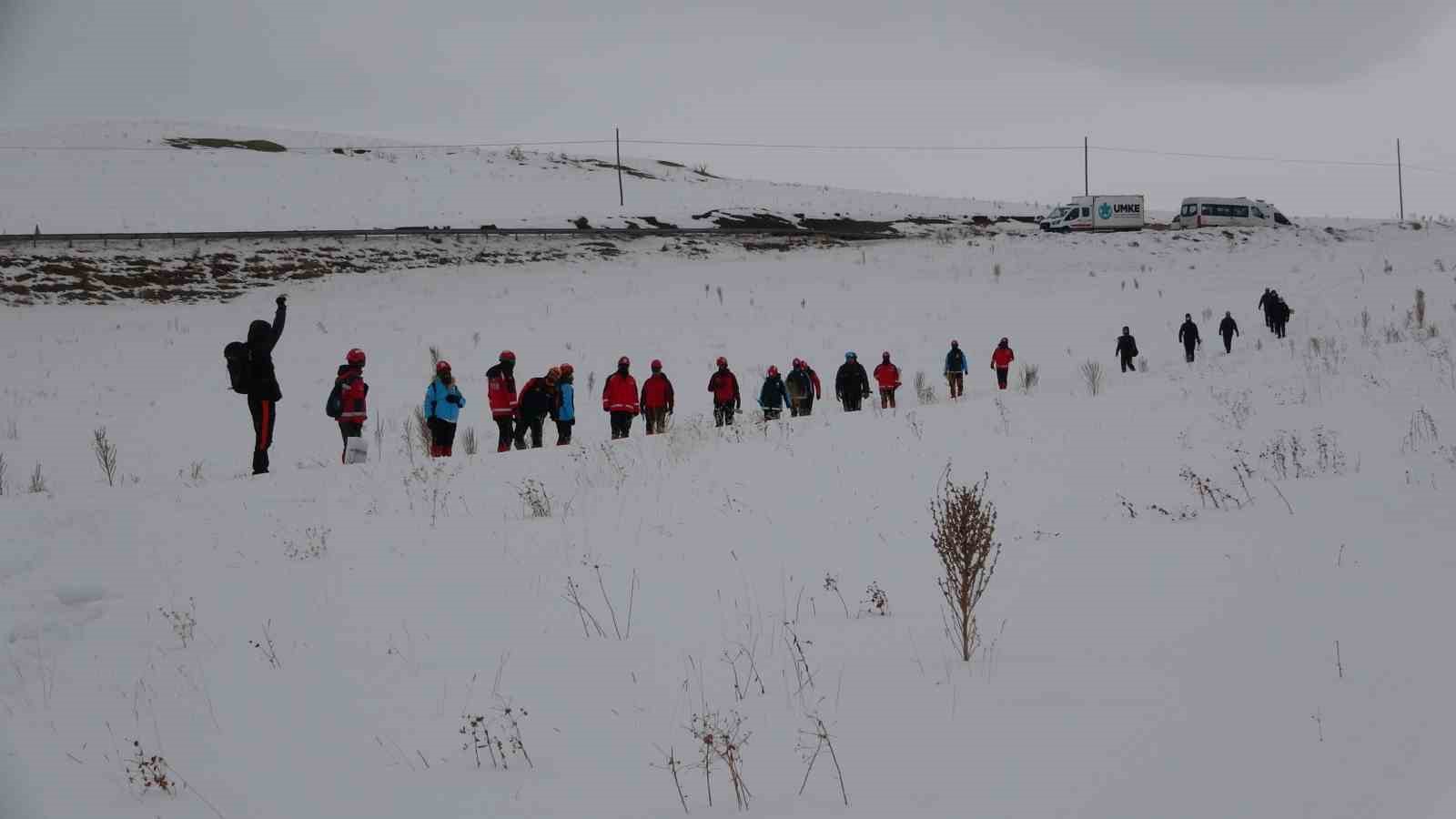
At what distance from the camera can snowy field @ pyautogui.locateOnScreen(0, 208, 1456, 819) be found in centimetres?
319

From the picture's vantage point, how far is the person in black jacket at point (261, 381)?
944 centimetres

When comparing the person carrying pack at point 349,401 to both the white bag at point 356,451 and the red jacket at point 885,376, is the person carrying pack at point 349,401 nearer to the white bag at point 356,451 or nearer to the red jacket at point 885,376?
the white bag at point 356,451

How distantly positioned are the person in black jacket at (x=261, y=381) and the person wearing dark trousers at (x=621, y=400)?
15.0 ft

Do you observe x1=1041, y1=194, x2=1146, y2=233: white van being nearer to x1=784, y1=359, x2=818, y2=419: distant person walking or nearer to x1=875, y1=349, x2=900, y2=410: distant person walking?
x1=875, y1=349, x2=900, y2=410: distant person walking

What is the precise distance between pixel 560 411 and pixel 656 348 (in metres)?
11.5

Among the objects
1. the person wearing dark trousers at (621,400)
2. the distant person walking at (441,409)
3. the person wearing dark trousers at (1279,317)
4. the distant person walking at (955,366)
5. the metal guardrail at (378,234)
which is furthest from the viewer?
the metal guardrail at (378,234)

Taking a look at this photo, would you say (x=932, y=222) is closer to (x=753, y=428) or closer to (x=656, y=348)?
(x=656, y=348)

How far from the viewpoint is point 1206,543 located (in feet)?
17.7

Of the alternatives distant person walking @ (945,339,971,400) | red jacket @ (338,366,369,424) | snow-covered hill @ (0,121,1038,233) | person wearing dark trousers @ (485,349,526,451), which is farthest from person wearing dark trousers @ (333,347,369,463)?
snow-covered hill @ (0,121,1038,233)

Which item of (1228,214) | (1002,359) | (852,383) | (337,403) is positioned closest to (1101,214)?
(1228,214)

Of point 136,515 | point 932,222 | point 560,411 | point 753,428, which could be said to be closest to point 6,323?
point 560,411

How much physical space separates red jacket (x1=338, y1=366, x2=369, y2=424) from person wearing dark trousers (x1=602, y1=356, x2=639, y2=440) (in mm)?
3520

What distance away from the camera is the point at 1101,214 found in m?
42.5

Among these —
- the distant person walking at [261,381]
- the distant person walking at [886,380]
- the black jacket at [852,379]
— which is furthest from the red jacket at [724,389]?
the distant person walking at [261,381]
